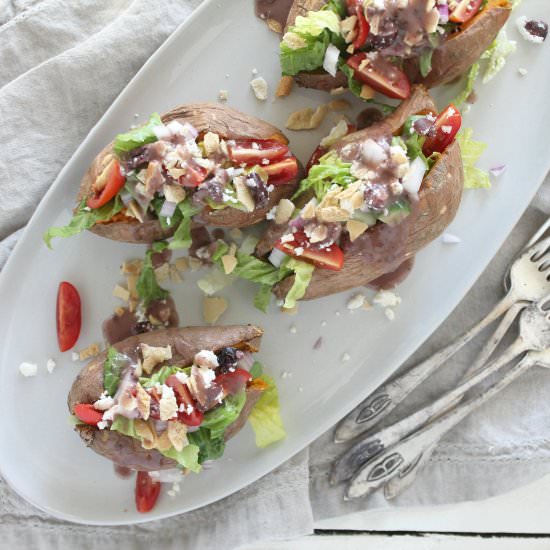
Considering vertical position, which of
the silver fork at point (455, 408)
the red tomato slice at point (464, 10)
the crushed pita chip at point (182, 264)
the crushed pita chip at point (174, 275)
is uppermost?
the red tomato slice at point (464, 10)

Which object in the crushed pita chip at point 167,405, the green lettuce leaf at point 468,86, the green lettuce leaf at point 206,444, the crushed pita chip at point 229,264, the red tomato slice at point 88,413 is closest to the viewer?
the crushed pita chip at point 167,405

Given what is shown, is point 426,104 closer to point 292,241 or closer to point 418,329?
point 292,241

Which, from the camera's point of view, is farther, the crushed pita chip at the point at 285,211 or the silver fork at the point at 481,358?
the silver fork at the point at 481,358

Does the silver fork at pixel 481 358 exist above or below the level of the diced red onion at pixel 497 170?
below

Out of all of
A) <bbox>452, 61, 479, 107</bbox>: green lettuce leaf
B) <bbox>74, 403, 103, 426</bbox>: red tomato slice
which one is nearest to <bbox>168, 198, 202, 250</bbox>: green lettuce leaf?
<bbox>74, 403, 103, 426</bbox>: red tomato slice

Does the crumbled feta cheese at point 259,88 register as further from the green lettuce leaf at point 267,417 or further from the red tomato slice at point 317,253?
the green lettuce leaf at point 267,417

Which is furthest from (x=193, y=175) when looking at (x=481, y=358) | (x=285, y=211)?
(x=481, y=358)

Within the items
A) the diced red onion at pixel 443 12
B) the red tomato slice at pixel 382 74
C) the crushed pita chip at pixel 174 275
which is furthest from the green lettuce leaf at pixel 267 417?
the diced red onion at pixel 443 12
